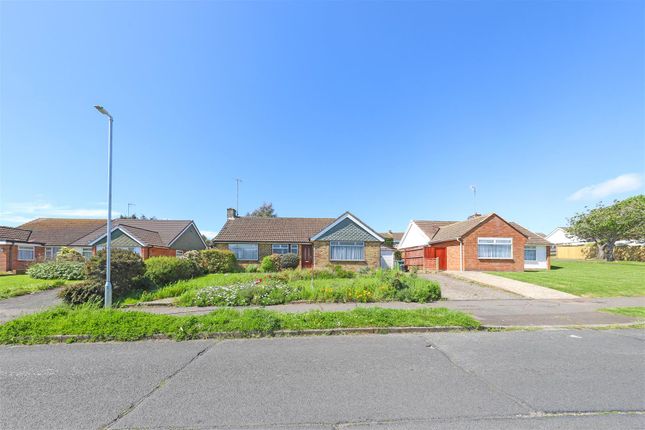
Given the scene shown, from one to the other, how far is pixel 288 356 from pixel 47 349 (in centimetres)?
494

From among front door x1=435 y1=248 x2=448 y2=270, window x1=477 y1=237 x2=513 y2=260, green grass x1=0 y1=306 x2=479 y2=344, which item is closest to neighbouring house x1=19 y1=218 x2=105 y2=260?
green grass x1=0 y1=306 x2=479 y2=344

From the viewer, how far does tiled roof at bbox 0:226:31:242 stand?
88.3 ft

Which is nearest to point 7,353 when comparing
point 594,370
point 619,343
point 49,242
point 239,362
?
point 239,362

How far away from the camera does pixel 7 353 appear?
6.11 meters

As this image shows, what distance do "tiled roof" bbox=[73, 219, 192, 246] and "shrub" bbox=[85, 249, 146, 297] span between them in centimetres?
1499

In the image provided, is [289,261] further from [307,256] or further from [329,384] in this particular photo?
[329,384]

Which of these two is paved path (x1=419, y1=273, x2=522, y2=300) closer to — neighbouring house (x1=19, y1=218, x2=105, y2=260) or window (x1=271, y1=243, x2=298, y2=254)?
window (x1=271, y1=243, x2=298, y2=254)

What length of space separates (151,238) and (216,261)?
11.1 metres

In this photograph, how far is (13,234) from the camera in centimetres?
2806

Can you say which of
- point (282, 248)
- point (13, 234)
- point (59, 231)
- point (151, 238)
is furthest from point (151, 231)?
point (282, 248)

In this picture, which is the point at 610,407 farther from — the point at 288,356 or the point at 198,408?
the point at 198,408

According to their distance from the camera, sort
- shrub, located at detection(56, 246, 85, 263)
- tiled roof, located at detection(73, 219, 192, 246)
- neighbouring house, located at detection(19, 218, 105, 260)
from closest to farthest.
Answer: shrub, located at detection(56, 246, 85, 263), tiled roof, located at detection(73, 219, 192, 246), neighbouring house, located at detection(19, 218, 105, 260)

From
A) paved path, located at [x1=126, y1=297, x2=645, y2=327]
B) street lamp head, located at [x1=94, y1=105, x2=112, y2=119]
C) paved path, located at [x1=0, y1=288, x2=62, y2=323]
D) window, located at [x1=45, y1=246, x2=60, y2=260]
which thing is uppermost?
street lamp head, located at [x1=94, y1=105, x2=112, y2=119]

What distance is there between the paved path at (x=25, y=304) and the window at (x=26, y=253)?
18.6 metres
